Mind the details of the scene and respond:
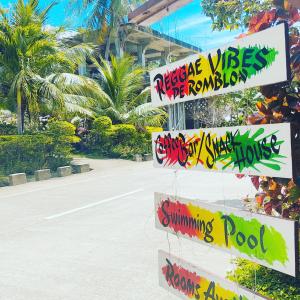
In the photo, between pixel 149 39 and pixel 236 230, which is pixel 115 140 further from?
pixel 236 230

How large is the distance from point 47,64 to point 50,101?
5.07ft

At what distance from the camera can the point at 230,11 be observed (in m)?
4.93

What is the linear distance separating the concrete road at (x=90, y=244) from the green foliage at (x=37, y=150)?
323cm

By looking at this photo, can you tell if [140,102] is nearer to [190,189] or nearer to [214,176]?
[214,176]

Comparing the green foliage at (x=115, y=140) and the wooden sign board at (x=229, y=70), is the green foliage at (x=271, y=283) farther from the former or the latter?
the green foliage at (x=115, y=140)

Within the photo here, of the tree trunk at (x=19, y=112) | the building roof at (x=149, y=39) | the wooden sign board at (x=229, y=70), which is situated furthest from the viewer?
the building roof at (x=149, y=39)

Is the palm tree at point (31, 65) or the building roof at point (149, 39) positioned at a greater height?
the building roof at point (149, 39)

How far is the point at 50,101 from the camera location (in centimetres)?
1586

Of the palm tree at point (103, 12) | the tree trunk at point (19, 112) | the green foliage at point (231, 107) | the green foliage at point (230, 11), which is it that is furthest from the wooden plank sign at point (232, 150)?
the palm tree at point (103, 12)

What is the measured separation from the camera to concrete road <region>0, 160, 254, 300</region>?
436cm

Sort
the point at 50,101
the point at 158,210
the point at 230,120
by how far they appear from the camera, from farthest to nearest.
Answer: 1. the point at 50,101
2. the point at 230,120
3. the point at 158,210

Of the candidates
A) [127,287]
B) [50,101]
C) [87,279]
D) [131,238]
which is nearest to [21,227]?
[131,238]

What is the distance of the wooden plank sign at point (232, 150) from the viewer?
2.15 metres

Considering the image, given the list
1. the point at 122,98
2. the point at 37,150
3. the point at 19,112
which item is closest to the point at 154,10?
the point at 37,150
